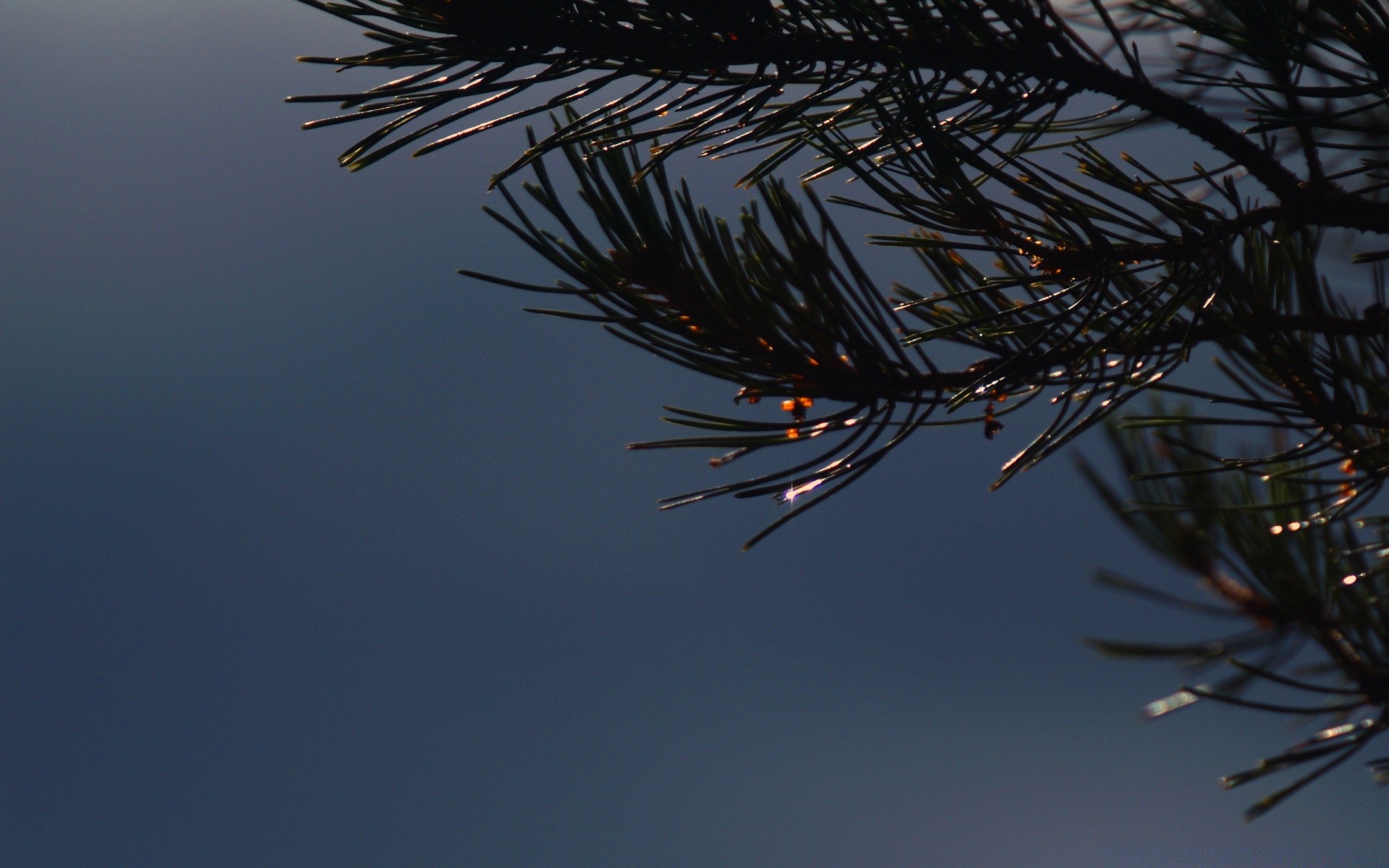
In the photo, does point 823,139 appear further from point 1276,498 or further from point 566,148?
point 1276,498

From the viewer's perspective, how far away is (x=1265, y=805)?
51 cm

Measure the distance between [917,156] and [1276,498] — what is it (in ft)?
1.65

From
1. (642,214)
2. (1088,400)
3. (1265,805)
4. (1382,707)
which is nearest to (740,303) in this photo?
(642,214)

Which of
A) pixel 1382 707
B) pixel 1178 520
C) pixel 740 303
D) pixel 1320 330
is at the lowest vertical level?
pixel 1382 707

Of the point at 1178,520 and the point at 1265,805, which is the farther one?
the point at 1178,520

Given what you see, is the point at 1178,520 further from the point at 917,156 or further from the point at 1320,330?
the point at 917,156

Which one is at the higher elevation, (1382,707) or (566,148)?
(566,148)

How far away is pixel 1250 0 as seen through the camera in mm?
371

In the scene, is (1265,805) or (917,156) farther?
(1265,805)

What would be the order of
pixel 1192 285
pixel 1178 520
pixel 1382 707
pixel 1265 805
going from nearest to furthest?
pixel 1192 285 → pixel 1265 805 → pixel 1382 707 → pixel 1178 520

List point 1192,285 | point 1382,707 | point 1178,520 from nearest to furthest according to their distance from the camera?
point 1192,285 → point 1382,707 → point 1178,520

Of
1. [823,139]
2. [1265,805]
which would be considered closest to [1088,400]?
[823,139]

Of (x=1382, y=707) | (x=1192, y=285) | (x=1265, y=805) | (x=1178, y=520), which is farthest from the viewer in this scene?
(x=1178, y=520)

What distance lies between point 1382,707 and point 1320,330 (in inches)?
15.9
